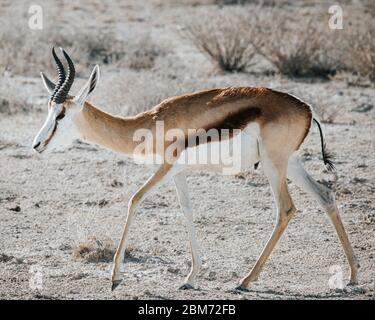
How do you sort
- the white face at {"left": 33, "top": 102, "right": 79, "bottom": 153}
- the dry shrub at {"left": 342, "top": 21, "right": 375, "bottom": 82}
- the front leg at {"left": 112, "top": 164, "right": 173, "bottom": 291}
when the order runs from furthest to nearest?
1. the dry shrub at {"left": 342, "top": 21, "right": 375, "bottom": 82}
2. the white face at {"left": 33, "top": 102, "right": 79, "bottom": 153}
3. the front leg at {"left": 112, "top": 164, "right": 173, "bottom": 291}

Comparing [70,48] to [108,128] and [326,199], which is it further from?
[326,199]

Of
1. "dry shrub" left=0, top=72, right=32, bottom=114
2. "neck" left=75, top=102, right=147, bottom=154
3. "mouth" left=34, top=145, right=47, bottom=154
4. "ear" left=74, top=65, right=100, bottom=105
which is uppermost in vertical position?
"ear" left=74, top=65, right=100, bottom=105

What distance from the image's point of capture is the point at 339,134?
1177 cm

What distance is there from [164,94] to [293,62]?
307cm

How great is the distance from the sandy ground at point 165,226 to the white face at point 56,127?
1105mm

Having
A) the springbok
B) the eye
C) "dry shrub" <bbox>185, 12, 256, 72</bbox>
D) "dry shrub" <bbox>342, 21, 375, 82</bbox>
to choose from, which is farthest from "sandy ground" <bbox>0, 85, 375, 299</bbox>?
"dry shrub" <bbox>185, 12, 256, 72</bbox>

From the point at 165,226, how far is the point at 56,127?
1.97 meters

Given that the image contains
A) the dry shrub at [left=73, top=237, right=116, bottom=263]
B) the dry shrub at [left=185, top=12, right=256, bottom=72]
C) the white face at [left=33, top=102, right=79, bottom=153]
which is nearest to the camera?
the white face at [left=33, top=102, right=79, bottom=153]

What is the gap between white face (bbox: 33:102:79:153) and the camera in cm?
724

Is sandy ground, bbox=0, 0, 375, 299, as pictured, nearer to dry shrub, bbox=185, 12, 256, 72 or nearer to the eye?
the eye

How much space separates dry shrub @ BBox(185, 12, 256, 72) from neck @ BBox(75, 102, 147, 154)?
772 cm

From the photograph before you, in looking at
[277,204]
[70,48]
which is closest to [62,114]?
[277,204]

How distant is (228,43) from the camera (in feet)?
49.4
